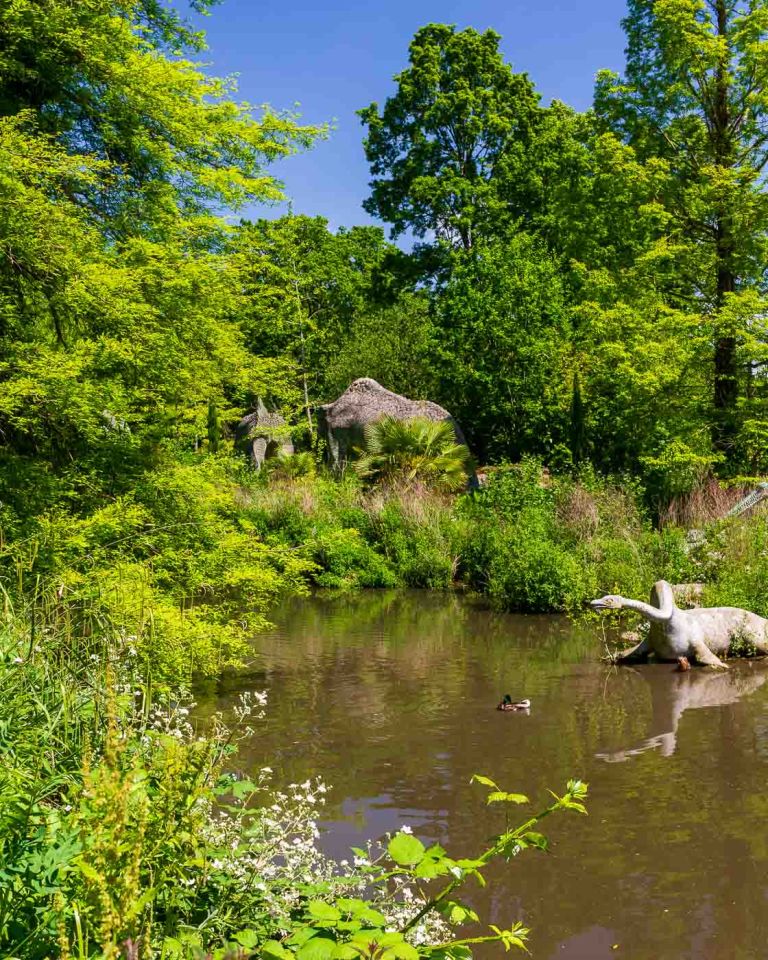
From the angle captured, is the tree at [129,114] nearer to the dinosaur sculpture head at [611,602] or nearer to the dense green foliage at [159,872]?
the dinosaur sculpture head at [611,602]

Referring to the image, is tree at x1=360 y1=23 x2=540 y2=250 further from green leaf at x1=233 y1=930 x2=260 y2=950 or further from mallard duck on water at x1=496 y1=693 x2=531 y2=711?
green leaf at x1=233 y1=930 x2=260 y2=950

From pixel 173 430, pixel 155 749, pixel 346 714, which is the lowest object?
pixel 346 714

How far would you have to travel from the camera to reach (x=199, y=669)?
8.29 m

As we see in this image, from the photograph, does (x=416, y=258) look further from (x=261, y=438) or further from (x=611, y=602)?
(x=611, y=602)

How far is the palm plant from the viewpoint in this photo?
20.0 m

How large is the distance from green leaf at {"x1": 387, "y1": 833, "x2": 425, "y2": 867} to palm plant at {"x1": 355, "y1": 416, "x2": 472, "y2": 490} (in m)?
17.3

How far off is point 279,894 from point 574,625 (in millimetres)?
9749

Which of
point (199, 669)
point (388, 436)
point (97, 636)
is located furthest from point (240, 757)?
point (388, 436)

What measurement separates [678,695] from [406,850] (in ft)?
22.9

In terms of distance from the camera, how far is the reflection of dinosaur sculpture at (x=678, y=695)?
7121 millimetres

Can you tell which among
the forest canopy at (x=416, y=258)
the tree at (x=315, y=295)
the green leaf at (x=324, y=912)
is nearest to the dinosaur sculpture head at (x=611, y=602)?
the forest canopy at (x=416, y=258)

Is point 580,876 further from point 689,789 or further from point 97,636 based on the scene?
point 97,636

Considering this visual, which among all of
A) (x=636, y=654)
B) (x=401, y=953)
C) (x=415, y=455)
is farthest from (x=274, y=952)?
(x=415, y=455)

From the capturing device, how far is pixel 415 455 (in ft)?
67.3
